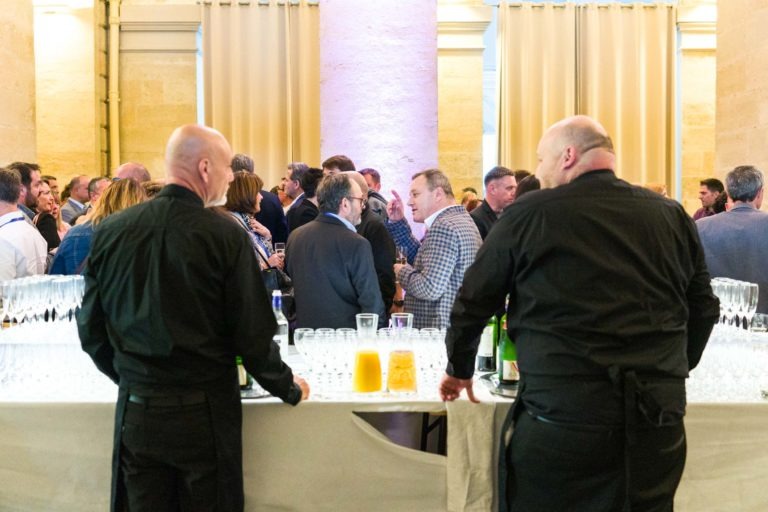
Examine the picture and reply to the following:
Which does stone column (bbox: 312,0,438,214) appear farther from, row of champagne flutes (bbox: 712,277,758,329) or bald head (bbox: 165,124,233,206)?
bald head (bbox: 165,124,233,206)

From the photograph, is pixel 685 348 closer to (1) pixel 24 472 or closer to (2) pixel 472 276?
(2) pixel 472 276

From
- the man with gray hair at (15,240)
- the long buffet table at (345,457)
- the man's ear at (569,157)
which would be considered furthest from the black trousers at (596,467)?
the man with gray hair at (15,240)

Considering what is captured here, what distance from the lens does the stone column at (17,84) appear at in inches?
254

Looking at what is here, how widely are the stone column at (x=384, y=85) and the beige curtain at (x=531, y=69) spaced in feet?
14.1

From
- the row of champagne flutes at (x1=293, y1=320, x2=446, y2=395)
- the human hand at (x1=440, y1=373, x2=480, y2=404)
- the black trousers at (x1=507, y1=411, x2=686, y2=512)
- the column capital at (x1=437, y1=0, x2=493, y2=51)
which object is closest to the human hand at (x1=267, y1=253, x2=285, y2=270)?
the row of champagne flutes at (x1=293, y1=320, x2=446, y2=395)

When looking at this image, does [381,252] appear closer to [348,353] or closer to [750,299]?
[348,353]

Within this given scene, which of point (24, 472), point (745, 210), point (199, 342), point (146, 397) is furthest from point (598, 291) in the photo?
point (745, 210)

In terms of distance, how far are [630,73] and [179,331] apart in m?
9.69

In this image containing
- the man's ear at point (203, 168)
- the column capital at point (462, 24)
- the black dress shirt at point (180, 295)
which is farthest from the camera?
the column capital at point (462, 24)

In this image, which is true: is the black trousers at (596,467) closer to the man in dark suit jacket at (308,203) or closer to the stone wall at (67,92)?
the man in dark suit jacket at (308,203)

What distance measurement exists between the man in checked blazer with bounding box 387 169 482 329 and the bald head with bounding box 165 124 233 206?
173 centimetres

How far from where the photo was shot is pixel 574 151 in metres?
2.27

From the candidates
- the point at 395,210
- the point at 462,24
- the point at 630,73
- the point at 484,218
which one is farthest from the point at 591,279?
the point at 630,73

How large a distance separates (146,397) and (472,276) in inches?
35.0
